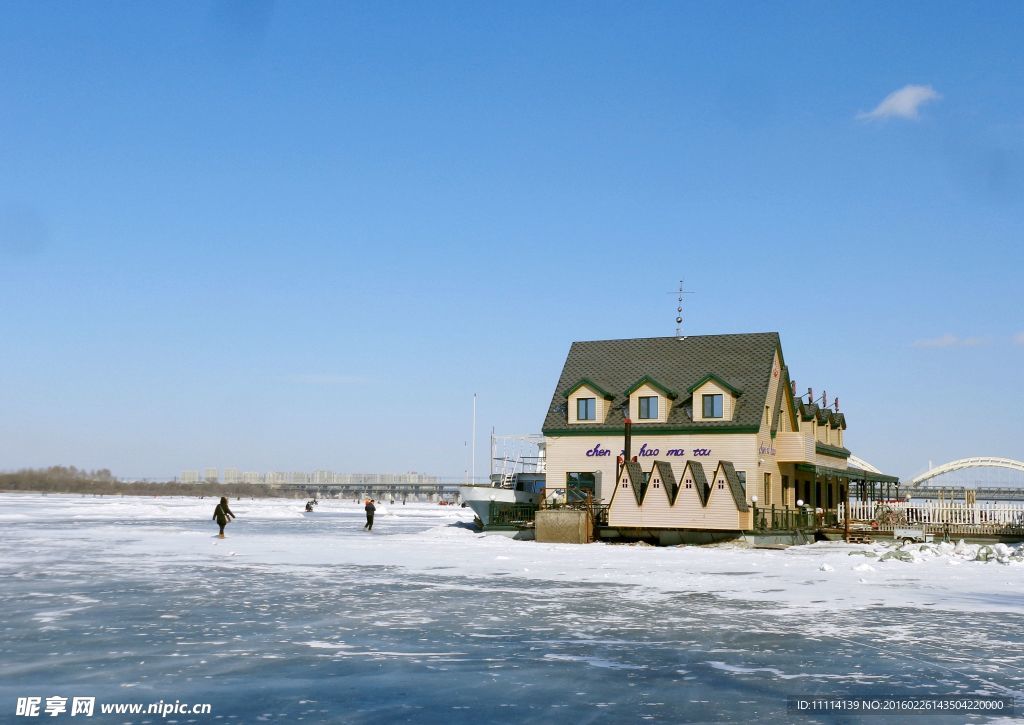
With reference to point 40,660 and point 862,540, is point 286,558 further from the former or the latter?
point 862,540

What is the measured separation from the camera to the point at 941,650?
14.1m

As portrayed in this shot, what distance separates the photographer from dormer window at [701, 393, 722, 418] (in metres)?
43.5

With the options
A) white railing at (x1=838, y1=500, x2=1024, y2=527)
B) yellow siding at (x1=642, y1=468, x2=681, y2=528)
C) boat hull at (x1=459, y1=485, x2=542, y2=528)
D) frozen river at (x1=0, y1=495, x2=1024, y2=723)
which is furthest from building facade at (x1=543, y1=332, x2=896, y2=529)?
frozen river at (x1=0, y1=495, x2=1024, y2=723)

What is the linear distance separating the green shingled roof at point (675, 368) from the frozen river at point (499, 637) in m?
14.9

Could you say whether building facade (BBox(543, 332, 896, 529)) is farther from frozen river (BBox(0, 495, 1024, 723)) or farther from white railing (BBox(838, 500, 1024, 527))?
frozen river (BBox(0, 495, 1024, 723))

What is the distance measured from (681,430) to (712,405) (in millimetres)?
1774

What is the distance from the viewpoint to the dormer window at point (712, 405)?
43469 mm

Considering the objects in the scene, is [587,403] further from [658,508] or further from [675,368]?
[658,508]

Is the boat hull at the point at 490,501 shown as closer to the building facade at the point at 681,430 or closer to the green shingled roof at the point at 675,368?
the building facade at the point at 681,430

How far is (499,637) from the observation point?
1508 centimetres

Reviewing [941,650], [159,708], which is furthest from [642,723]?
[941,650]

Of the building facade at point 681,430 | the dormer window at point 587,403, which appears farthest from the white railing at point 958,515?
the dormer window at point 587,403

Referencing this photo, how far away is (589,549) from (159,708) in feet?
91.0

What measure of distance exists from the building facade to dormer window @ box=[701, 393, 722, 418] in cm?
4
